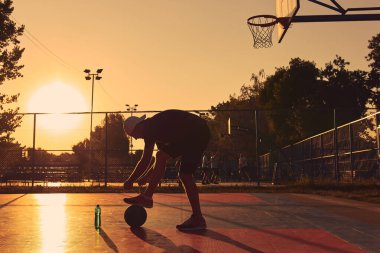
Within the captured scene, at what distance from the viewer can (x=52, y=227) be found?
722 centimetres

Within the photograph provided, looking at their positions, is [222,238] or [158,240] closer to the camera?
[158,240]

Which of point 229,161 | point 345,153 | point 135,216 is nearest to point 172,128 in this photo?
point 135,216

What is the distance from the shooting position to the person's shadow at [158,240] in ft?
17.5

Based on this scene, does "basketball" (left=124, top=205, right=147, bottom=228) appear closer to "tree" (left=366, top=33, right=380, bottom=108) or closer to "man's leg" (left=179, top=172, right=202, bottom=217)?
"man's leg" (left=179, top=172, right=202, bottom=217)

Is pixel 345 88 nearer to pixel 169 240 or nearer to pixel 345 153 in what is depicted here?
pixel 345 153

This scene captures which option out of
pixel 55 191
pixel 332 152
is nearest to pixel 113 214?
pixel 55 191

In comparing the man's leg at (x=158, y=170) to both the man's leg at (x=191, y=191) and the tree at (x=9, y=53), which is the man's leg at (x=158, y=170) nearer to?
the man's leg at (x=191, y=191)

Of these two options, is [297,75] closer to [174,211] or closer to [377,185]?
[377,185]

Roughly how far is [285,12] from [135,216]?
661 cm

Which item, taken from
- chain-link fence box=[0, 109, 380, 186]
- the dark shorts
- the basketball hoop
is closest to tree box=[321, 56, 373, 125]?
chain-link fence box=[0, 109, 380, 186]

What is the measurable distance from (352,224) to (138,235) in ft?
10.4

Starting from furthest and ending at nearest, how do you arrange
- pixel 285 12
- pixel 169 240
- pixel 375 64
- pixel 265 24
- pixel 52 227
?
pixel 375 64
pixel 265 24
pixel 285 12
pixel 52 227
pixel 169 240

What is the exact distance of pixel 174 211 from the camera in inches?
365

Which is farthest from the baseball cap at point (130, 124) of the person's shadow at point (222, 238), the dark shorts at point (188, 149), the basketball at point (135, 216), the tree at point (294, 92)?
the tree at point (294, 92)
